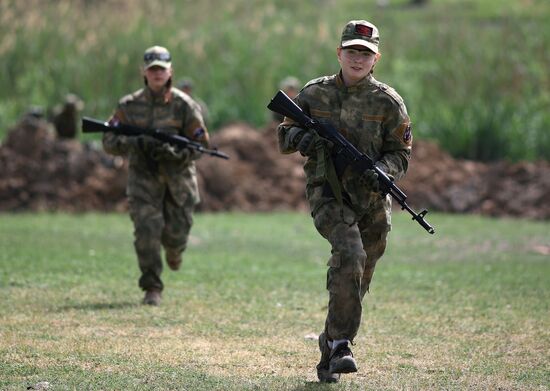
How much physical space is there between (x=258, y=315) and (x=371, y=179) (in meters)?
3.34

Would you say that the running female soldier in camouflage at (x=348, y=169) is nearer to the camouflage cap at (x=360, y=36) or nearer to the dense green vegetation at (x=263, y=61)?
the camouflage cap at (x=360, y=36)

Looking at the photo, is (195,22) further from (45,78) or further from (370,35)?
(370,35)

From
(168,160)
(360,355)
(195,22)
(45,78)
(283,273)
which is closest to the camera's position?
(360,355)

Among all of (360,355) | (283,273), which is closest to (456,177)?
(283,273)

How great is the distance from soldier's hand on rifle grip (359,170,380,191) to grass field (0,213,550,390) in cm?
129

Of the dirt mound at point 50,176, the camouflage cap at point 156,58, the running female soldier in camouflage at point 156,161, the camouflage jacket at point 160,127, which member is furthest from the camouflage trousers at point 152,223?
the dirt mound at point 50,176

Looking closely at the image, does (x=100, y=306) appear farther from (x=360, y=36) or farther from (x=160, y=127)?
(x=360, y=36)

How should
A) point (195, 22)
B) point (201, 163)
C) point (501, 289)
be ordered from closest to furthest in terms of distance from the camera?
point (501, 289), point (201, 163), point (195, 22)

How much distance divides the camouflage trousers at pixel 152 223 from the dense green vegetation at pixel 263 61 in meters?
14.2

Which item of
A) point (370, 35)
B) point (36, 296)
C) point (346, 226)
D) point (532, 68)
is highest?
point (532, 68)

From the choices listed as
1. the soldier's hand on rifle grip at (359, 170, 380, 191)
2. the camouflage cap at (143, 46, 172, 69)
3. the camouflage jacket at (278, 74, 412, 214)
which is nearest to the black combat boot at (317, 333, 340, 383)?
the camouflage jacket at (278, 74, 412, 214)

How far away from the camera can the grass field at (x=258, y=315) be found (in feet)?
26.4

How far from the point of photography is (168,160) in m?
11.2

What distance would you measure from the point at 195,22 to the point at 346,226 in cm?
2643
